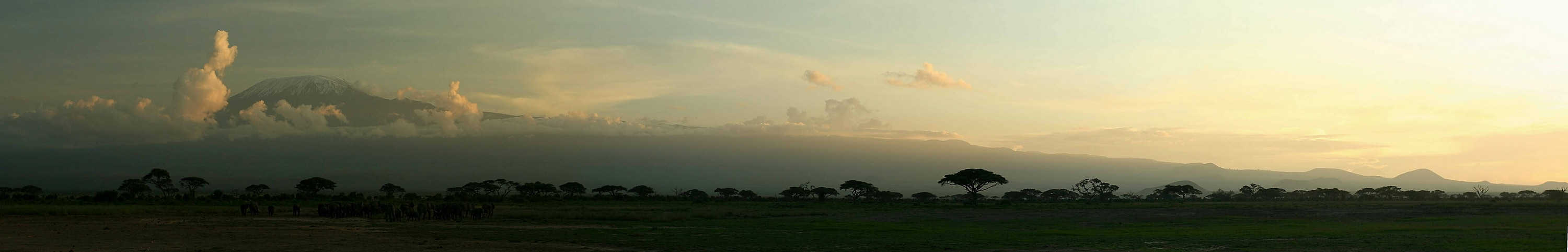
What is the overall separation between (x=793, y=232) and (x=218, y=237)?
66.1ft

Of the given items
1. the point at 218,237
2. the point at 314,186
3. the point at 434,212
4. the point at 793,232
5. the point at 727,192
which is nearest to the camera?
Result: the point at 218,237

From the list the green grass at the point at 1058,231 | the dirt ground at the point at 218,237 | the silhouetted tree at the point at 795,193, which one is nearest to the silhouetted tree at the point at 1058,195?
the silhouetted tree at the point at 795,193

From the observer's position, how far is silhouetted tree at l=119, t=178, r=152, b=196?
321 ft

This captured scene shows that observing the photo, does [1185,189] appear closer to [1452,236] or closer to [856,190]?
[856,190]

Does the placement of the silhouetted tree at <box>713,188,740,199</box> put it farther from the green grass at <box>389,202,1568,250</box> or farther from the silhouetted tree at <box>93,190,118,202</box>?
the green grass at <box>389,202,1568,250</box>

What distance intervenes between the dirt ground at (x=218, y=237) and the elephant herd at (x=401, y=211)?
4378 millimetres

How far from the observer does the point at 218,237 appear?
99.2 ft

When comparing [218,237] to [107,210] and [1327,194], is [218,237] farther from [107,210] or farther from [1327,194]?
[1327,194]

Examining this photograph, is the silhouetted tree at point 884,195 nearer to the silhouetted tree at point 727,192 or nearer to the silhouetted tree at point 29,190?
the silhouetted tree at point 727,192

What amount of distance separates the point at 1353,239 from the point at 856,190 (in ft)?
317

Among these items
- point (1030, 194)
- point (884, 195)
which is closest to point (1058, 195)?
point (1030, 194)

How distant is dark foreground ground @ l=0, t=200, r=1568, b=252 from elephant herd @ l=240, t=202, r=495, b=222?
131 centimetres

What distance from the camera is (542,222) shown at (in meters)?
43.9

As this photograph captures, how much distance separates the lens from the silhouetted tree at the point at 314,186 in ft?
387
